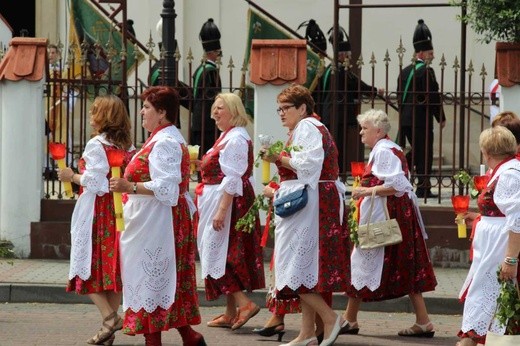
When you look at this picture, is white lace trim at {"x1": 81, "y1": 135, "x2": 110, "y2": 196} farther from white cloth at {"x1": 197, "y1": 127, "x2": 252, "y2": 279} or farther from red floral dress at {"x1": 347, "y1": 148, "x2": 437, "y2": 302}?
red floral dress at {"x1": 347, "y1": 148, "x2": 437, "y2": 302}

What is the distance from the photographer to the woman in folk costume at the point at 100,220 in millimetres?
11539

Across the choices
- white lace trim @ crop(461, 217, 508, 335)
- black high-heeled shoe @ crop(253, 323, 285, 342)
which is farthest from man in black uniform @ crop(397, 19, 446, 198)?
white lace trim @ crop(461, 217, 508, 335)

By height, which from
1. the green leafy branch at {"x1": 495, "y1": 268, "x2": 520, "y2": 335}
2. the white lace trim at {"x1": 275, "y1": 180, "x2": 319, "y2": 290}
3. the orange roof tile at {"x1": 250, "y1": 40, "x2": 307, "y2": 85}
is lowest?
the green leafy branch at {"x1": 495, "y1": 268, "x2": 520, "y2": 335}

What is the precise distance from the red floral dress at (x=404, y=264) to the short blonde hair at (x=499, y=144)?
2036mm

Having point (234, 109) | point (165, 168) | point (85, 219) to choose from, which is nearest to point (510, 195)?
point (165, 168)

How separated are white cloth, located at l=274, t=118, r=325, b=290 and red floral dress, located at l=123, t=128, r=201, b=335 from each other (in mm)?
814

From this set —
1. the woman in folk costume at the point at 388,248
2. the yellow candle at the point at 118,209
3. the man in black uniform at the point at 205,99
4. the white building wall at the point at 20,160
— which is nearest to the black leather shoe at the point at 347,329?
the woman in folk costume at the point at 388,248

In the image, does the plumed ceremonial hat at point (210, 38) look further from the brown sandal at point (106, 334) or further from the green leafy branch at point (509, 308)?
the green leafy branch at point (509, 308)

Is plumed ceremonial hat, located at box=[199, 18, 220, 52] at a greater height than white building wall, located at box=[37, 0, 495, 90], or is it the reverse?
white building wall, located at box=[37, 0, 495, 90]

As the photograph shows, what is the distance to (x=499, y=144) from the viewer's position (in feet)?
33.7

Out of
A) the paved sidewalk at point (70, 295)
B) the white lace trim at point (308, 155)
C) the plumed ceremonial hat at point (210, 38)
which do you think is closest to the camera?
the white lace trim at point (308, 155)

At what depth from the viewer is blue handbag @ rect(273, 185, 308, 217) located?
36.4 ft

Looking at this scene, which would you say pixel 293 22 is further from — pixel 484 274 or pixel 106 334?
pixel 484 274

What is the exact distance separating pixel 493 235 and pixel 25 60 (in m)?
7.04
